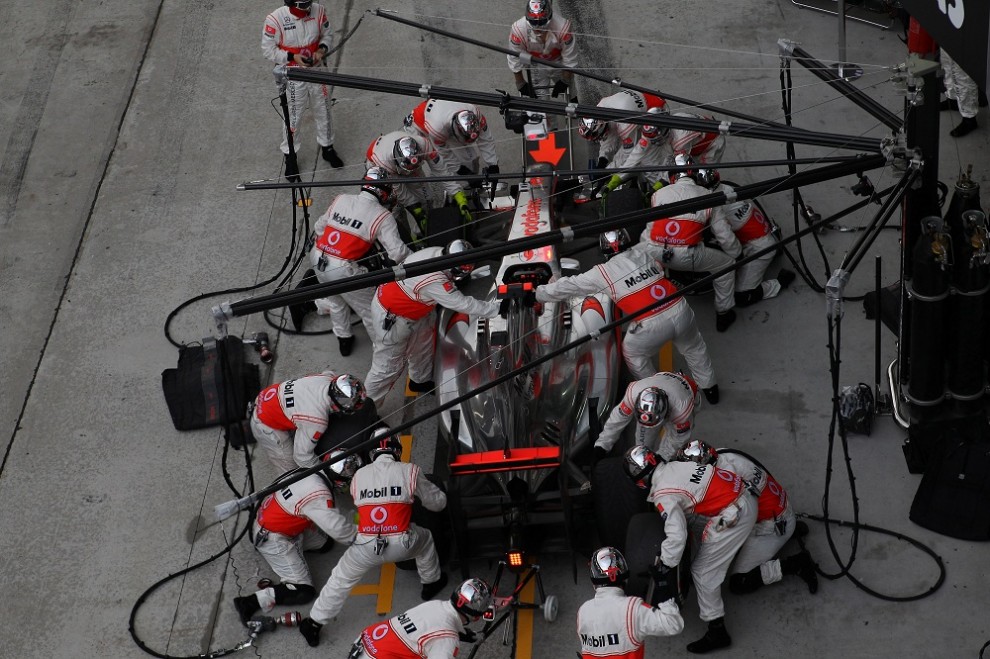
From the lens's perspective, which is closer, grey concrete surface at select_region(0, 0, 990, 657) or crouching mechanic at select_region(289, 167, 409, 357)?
grey concrete surface at select_region(0, 0, 990, 657)

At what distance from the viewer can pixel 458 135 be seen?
42.3ft

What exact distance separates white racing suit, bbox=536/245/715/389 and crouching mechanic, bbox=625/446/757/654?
1.55 metres

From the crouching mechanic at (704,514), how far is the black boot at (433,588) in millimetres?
1821

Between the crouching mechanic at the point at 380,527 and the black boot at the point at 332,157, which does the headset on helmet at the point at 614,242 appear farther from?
the black boot at the point at 332,157

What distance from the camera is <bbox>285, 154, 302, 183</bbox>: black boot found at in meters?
14.0

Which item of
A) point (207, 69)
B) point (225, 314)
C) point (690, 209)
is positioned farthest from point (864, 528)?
point (207, 69)

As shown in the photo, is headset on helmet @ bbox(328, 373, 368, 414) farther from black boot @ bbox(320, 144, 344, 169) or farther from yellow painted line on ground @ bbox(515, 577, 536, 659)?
black boot @ bbox(320, 144, 344, 169)

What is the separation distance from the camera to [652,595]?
29.8 ft

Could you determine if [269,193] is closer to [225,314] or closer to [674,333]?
[674,333]

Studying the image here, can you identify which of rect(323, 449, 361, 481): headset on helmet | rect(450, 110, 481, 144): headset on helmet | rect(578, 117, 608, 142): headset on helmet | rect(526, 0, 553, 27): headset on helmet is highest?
rect(526, 0, 553, 27): headset on helmet

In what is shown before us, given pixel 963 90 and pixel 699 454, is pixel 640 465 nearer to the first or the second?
pixel 699 454

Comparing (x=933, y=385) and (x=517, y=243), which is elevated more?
(x=517, y=243)

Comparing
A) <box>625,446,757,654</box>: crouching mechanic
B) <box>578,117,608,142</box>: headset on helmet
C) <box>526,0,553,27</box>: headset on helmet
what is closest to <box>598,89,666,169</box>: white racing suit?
<box>578,117,608,142</box>: headset on helmet

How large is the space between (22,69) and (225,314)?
10334 mm
